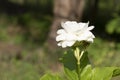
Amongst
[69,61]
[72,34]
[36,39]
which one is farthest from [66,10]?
[72,34]

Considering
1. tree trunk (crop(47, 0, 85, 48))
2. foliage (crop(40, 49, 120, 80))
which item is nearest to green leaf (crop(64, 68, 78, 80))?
foliage (crop(40, 49, 120, 80))

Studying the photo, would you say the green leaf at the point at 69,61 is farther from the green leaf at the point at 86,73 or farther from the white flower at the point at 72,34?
the white flower at the point at 72,34

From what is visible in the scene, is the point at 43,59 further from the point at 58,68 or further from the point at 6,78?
the point at 6,78

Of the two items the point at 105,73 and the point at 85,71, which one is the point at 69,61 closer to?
the point at 85,71

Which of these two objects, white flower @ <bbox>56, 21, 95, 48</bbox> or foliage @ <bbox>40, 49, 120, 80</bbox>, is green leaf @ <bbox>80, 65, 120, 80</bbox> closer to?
foliage @ <bbox>40, 49, 120, 80</bbox>

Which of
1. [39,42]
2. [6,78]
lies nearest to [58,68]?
[6,78]
